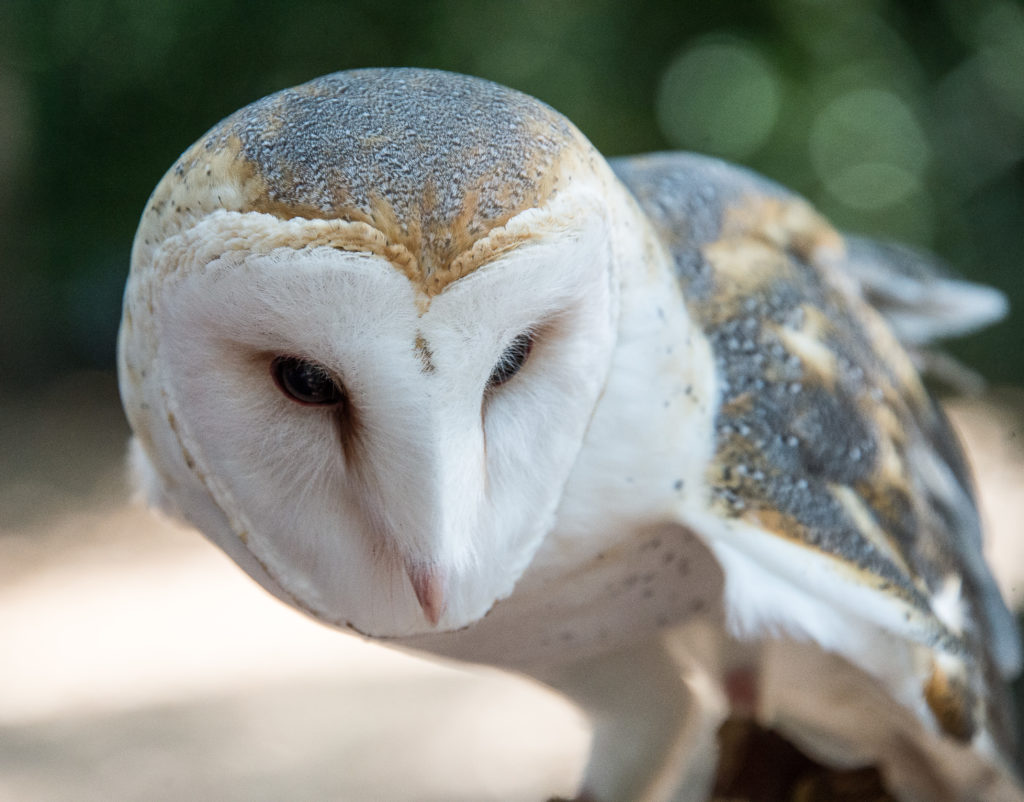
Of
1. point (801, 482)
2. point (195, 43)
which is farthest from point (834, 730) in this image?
point (195, 43)

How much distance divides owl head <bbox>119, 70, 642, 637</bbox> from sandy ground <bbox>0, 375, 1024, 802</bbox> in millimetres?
564

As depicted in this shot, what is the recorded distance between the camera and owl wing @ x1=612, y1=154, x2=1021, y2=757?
78 centimetres

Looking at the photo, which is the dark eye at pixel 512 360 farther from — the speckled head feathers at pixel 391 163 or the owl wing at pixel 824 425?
the owl wing at pixel 824 425

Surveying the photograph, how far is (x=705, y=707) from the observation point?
3.82 ft

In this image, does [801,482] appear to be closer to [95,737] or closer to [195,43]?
[95,737]

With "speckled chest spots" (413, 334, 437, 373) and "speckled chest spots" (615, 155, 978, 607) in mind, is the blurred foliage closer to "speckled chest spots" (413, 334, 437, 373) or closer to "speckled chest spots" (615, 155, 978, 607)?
"speckled chest spots" (615, 155, 978, 607)

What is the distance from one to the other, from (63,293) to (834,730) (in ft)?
8.17

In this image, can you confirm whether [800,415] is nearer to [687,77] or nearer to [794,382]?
[794,382]

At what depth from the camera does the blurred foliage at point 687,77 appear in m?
2.33

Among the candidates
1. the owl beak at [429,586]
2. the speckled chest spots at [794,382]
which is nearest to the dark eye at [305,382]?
the owl beak at [429,586]

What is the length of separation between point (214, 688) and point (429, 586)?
108cm

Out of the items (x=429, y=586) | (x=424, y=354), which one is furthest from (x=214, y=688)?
(x=424, y=354)

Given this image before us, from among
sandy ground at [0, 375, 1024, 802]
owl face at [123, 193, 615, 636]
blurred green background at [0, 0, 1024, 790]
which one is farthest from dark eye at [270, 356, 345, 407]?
blurred green background at [0, 0, 1024, 790]

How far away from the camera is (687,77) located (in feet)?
7.91
